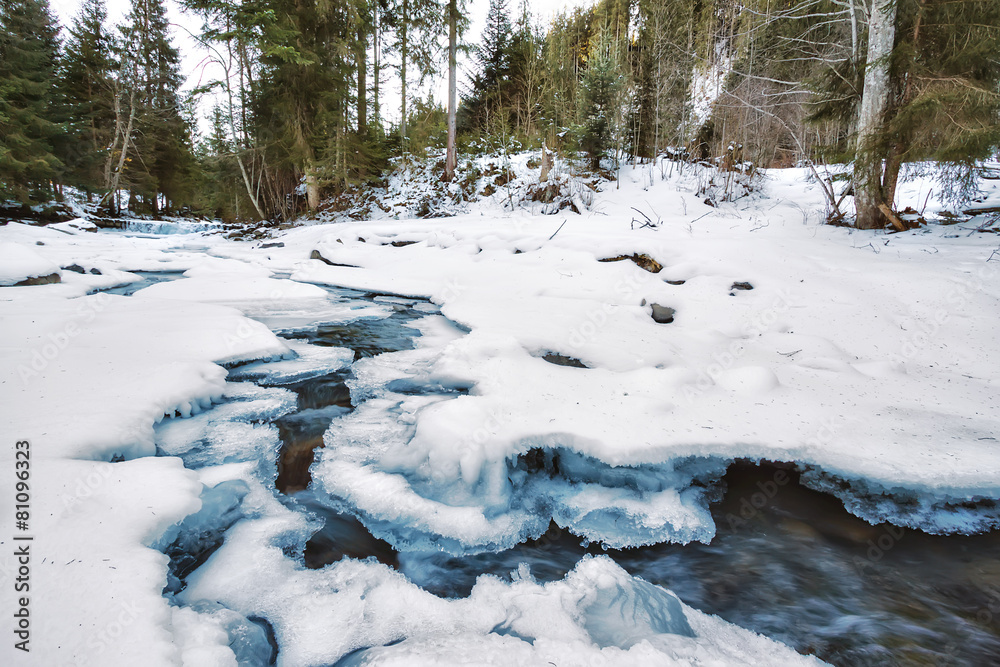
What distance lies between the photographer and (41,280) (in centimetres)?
498

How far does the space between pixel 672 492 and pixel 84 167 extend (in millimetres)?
27331

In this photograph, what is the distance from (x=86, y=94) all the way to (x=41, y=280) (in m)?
21.9

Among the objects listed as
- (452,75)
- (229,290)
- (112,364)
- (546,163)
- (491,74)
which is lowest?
(112,364)

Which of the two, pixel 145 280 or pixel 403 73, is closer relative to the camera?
pixel 145 280

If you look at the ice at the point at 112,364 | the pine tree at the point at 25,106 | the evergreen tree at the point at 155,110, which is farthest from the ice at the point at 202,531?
the evergreen tree at the point at 155,110

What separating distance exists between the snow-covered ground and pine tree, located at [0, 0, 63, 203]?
1394cm

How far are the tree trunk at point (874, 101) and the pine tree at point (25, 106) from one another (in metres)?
20.0

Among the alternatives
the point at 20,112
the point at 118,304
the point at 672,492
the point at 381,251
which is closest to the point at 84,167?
the point at 20,112

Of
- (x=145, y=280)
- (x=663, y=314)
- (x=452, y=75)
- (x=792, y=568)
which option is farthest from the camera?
(x=452, y=75)

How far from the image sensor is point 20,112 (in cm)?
1326

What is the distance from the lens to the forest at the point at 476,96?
5.02 meters

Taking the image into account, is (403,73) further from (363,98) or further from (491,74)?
(491,74)

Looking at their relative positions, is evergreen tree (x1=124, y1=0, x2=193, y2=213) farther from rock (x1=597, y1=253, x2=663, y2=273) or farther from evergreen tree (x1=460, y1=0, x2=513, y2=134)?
rock (x1=597, y1=253, x2=663, y2=273)

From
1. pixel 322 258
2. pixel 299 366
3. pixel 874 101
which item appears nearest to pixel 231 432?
pixel 299 366
